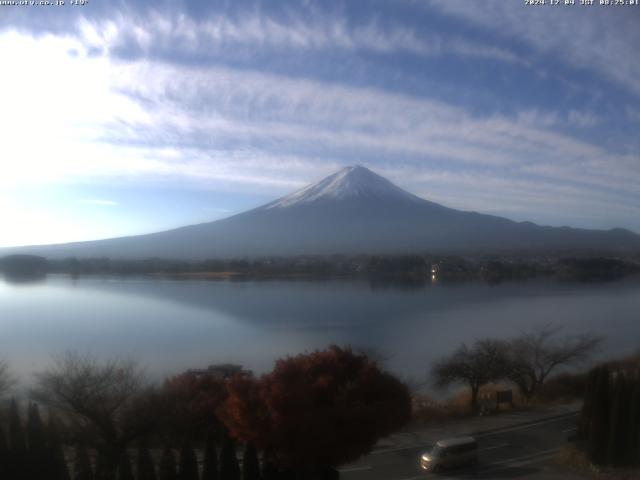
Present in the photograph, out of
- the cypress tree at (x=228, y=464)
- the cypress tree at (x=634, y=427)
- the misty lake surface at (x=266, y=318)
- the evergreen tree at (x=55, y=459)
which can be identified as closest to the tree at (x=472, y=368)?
the misty lake surface at (x=266, y=318)

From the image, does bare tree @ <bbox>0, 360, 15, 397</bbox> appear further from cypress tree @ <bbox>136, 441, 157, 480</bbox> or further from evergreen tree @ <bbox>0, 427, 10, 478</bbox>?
cypress tree @ <bbox>136, 441, 157, 480</bbox>

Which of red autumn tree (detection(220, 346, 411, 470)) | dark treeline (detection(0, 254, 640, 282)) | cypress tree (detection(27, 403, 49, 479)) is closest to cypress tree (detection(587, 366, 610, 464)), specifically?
red autumn tree (detection(220, 346, 411, 470))

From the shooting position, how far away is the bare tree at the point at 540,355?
11.1 meters

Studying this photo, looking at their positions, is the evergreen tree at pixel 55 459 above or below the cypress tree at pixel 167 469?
above

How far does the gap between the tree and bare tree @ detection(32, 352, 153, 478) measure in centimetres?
570

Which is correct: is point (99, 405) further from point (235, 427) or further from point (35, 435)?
point (235, 427)

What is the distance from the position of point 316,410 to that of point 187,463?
110 cm

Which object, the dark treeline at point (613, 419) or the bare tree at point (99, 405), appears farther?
the dark treeline at point (613, 419)

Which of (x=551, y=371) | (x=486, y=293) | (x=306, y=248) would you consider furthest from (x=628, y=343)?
(x=306, y=248)

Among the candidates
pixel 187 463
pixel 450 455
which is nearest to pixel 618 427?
pixel 450 455

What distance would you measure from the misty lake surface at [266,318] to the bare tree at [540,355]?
1.09m

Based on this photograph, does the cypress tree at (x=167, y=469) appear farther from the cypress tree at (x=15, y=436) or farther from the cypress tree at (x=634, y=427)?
the cypress tree at (x=634, y=427)

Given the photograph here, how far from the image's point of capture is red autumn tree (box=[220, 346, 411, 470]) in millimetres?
4953

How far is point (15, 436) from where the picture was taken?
477cm
